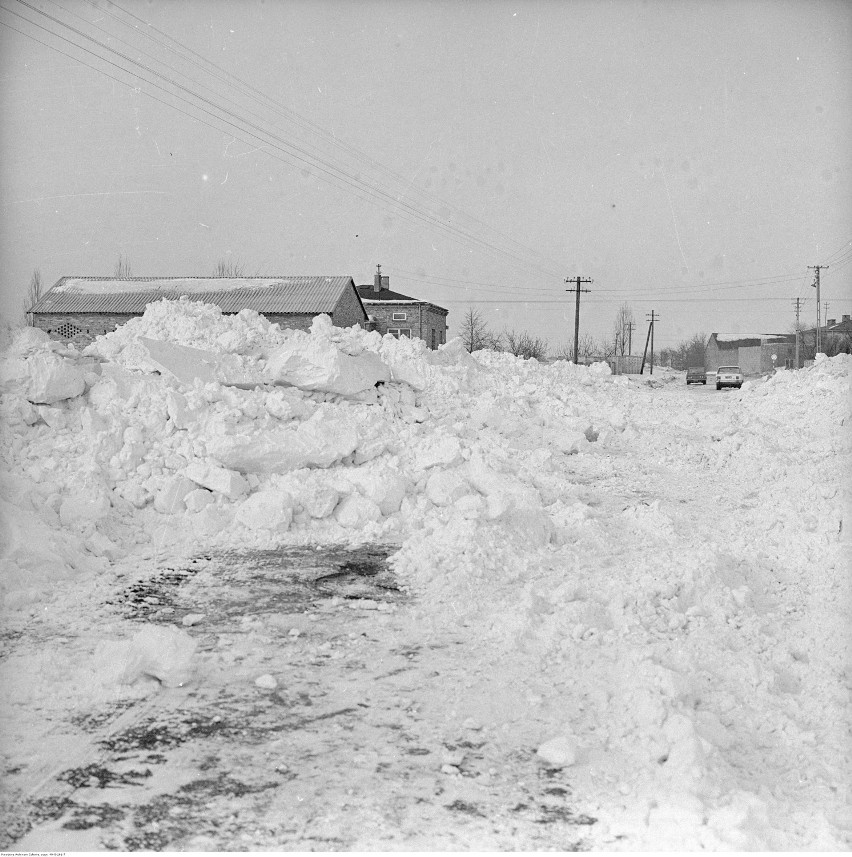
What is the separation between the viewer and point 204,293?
33.1 metres

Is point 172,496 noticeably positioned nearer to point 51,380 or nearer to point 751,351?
point 51,380

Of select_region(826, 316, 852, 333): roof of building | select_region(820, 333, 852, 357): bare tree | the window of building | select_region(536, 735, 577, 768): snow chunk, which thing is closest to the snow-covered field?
select_region(536, 735, 577, 768): snow chunk

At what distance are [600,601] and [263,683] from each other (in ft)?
8.51

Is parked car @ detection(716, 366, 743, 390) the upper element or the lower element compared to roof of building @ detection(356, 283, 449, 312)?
lower

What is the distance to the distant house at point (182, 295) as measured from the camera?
31.8 meters

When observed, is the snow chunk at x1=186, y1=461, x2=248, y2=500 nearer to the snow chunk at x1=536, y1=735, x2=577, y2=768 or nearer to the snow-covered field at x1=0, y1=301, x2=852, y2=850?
the snow-covered field at x1=0, y1=301, x2=852, y2=850

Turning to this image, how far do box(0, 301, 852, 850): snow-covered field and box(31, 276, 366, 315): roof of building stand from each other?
1981 cm

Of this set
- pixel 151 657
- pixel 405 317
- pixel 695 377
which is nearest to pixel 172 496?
pixel 151 657

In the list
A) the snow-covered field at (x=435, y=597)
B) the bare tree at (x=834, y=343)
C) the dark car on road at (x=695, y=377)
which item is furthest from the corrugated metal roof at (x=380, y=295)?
the snow-covered field at (x=435, y=597)

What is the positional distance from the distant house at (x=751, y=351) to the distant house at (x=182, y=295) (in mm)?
40976

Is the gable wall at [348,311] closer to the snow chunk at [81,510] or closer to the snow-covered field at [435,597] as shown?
the snow-covered field at [435,597]

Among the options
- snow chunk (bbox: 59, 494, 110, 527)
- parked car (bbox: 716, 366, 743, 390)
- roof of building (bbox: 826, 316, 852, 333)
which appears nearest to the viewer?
snow chunk (bbox: 59, 494, 110, 527)

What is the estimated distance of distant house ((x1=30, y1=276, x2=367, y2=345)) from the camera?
31.8 metres

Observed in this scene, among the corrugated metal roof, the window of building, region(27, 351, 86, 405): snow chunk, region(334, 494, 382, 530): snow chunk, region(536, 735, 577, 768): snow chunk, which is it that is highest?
the corrugated metal roof
